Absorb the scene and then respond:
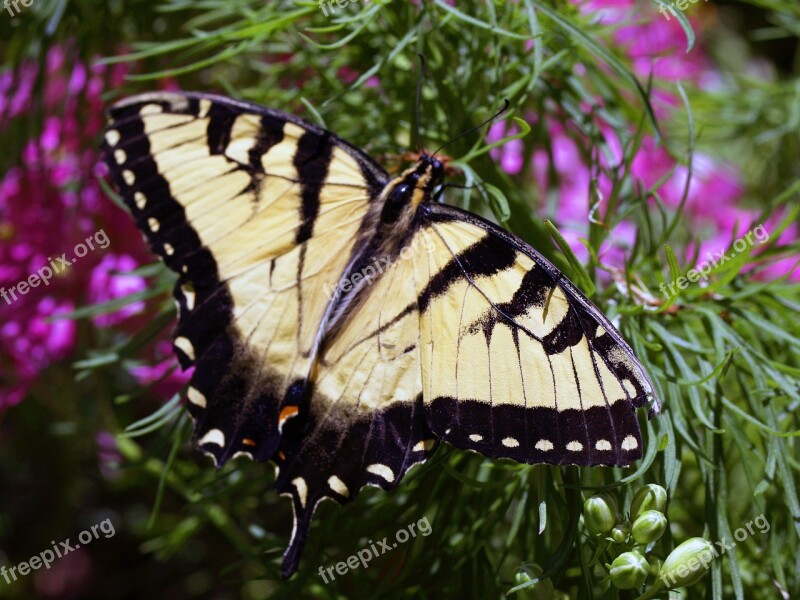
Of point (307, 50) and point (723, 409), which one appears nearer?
point (723, 409)

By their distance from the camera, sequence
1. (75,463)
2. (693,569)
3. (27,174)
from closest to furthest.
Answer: (693,569) < (27,174) < (75,463)

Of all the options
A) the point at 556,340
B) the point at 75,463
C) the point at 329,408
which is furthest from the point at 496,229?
the point at 75,463

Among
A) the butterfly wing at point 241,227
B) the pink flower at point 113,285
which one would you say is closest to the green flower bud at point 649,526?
the butterfly wing at point 241,227

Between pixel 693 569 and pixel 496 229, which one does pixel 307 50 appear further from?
pixel 693 569

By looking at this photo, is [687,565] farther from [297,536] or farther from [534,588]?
[297,536]
